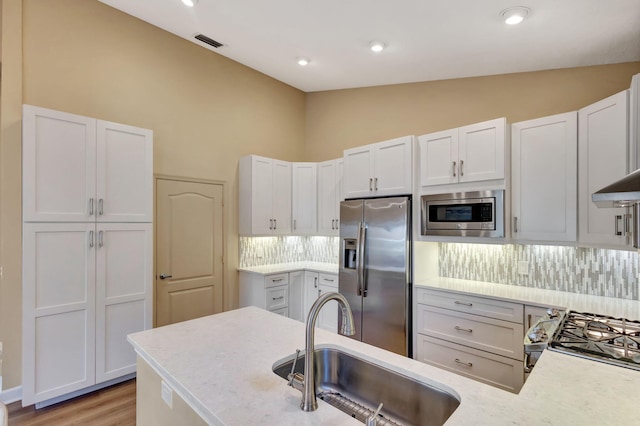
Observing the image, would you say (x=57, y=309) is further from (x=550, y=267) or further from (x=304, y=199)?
(x=550, y=267)

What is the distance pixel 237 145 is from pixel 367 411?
12.0 feet

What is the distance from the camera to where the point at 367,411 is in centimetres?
140

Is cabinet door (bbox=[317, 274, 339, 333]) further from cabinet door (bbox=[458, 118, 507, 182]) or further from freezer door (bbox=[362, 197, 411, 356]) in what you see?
cabinet door (bbox=[458, 118, 507, 182])

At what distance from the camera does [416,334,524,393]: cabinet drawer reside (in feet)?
8.52

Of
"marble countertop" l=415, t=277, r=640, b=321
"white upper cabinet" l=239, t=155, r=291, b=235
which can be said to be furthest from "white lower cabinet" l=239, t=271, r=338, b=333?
"marble countertop" l=415, t=277, r=640, b=321

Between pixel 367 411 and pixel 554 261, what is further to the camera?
pixel 554 261

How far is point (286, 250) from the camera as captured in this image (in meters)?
4.84

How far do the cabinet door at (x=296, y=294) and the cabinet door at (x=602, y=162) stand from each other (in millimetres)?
2981

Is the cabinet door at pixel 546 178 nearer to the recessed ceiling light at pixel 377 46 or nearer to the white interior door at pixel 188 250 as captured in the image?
the recessed ceiling light at pixel 377 46

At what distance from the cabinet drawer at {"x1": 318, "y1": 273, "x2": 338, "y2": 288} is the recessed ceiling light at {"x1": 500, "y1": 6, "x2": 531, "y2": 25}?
2.95 metres

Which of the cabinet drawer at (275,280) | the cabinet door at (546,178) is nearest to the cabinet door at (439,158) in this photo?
the cabinet door at (546,178)

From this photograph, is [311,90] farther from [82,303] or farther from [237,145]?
[82,303]

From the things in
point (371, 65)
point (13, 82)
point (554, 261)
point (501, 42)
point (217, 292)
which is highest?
point (371, 65)

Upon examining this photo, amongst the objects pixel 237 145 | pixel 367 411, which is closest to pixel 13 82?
pixel 237 145
